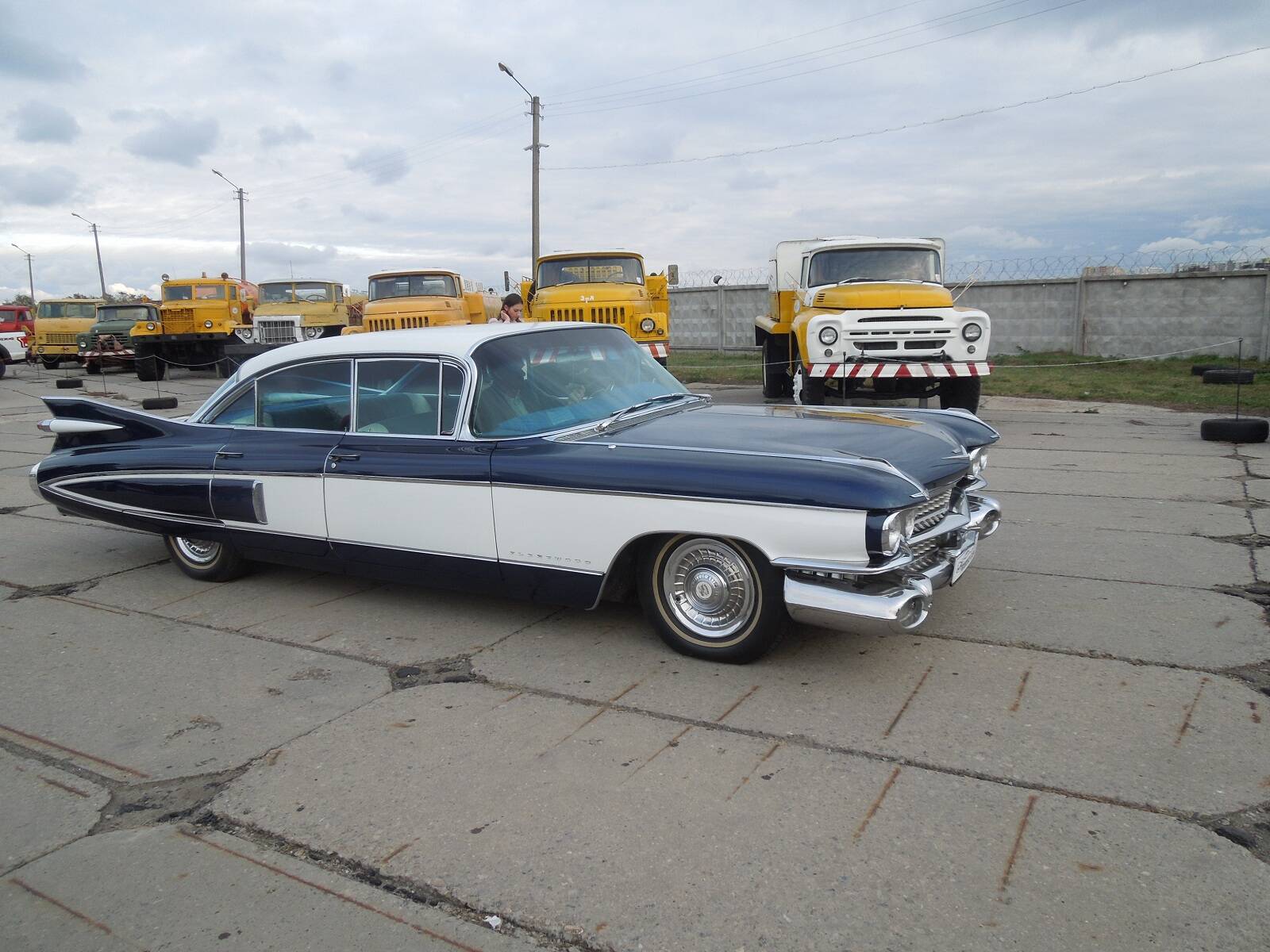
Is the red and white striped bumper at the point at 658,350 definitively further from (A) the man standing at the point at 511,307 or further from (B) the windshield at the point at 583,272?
(A) the man standing at the point at 511,307

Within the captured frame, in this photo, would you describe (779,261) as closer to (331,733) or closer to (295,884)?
(331,733)

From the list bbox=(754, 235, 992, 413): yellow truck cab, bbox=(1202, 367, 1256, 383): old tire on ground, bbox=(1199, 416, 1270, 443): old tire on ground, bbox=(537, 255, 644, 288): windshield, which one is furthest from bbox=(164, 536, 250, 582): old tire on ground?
bbox=(1202, 367, 1256, 383): old tire on ground

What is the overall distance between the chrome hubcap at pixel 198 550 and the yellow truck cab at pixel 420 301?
10.6 metres

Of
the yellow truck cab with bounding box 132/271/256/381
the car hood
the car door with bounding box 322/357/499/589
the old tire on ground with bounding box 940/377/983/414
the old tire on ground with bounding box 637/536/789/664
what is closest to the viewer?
the old tire on ground with bounding box 637/536/789/664

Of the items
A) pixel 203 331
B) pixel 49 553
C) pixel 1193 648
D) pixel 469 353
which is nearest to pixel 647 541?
pixel 469 353

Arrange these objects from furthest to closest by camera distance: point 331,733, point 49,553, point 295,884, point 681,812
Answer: point 49,553 → point 331,733 → point 681,812 → point 295,884

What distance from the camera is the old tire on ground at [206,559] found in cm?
545

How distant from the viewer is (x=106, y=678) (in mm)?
4152

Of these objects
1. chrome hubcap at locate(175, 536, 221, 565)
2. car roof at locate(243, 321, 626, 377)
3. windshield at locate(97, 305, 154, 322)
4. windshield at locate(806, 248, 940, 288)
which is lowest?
chrome hubcap at locate(175, 536, 221, 565)

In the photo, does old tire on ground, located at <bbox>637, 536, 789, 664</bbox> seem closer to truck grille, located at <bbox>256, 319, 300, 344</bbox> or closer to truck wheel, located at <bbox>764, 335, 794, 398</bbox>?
truck wheel, located at <bbox>764, 335, 794, 398</bbox>

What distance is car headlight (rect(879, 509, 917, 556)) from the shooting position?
3.43m

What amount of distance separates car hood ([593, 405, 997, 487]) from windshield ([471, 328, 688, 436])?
0.90 ft

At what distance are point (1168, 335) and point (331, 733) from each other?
19368 mm

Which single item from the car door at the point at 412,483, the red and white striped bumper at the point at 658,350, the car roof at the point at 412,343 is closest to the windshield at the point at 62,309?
the red and white striped bumper at the point at 658,350
